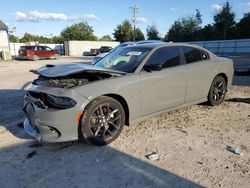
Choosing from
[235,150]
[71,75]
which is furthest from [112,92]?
[235,150]

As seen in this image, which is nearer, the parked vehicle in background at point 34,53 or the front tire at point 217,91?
the front tire at point 217,91

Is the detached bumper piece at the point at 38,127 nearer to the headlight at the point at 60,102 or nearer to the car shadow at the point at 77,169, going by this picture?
the headlight at the point at 60,102

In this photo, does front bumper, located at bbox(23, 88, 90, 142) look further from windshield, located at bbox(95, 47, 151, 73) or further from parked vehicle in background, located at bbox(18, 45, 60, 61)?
parked vehicle in background, located at bbox(18, 45, 60, 61)

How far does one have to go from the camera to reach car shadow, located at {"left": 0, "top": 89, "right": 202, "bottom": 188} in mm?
3332

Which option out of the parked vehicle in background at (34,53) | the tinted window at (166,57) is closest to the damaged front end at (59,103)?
the tinted window at (166,57)

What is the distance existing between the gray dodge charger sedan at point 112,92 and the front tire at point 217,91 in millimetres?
363

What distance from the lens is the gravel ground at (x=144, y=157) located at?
337cm

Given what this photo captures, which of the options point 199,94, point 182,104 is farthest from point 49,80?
point 199,94

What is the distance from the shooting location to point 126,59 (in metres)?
5.36

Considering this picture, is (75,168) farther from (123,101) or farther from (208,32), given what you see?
(208,32)

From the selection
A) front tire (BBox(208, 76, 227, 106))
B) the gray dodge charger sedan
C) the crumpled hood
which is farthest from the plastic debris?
front tire (BBox(208, 76, 227, 106))

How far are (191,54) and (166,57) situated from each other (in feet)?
2.68

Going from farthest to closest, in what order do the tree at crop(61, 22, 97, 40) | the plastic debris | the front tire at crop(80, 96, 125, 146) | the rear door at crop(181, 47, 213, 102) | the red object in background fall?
the tree at crop(61, 22, 97, 40) < the red object in background < the rear door at crop(181, 47, 213, 102) < the front tire at crop(80, 96, 125, 146) < the plastic debris

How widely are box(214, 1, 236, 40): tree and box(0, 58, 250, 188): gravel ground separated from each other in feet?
182
